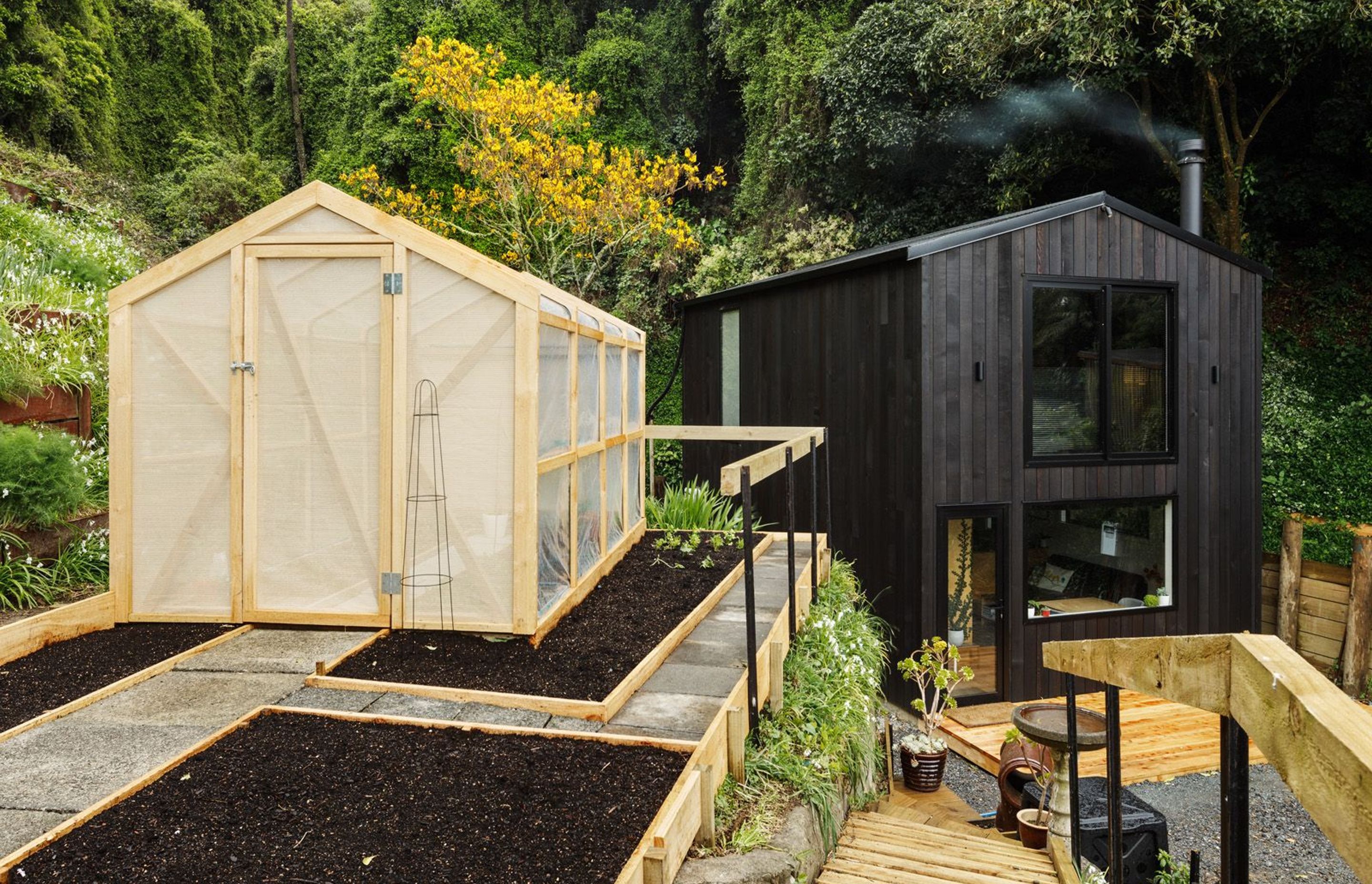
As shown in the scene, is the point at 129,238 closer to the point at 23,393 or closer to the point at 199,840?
the point at 23,393

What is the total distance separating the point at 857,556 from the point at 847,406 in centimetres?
155

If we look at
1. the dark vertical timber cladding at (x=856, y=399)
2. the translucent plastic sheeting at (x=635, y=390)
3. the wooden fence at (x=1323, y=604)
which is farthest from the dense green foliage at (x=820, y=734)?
the wooden fence at (x=1323, y=604)

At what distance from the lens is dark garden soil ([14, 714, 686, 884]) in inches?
94.3

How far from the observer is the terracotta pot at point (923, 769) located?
21.0 feet

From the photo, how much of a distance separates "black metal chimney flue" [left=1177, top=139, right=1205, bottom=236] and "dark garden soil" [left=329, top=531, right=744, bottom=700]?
7.60 metres

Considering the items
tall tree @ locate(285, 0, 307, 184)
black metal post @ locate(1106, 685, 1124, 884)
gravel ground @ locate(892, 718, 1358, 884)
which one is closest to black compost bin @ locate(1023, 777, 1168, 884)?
gravel ground @ locate(892, 718, 1358, 884)

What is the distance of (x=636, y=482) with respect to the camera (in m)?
7.56

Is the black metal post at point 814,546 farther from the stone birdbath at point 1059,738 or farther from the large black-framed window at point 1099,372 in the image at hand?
the large black-framed window at point 1099,372

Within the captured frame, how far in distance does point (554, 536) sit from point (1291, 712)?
159 inches

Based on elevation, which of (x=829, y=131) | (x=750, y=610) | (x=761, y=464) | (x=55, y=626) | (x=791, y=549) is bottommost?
(x=55, y=626)

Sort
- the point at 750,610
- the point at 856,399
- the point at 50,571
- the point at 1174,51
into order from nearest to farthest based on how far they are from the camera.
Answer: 1. the point at 750,610
2. the point at 50,571
3. the point at 856,399
4. the point at 1174,51

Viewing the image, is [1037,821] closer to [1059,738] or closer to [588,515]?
[1059,738]

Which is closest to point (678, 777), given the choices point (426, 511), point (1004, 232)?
point (426, 511)

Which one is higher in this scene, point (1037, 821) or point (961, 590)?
point (961, 590)
